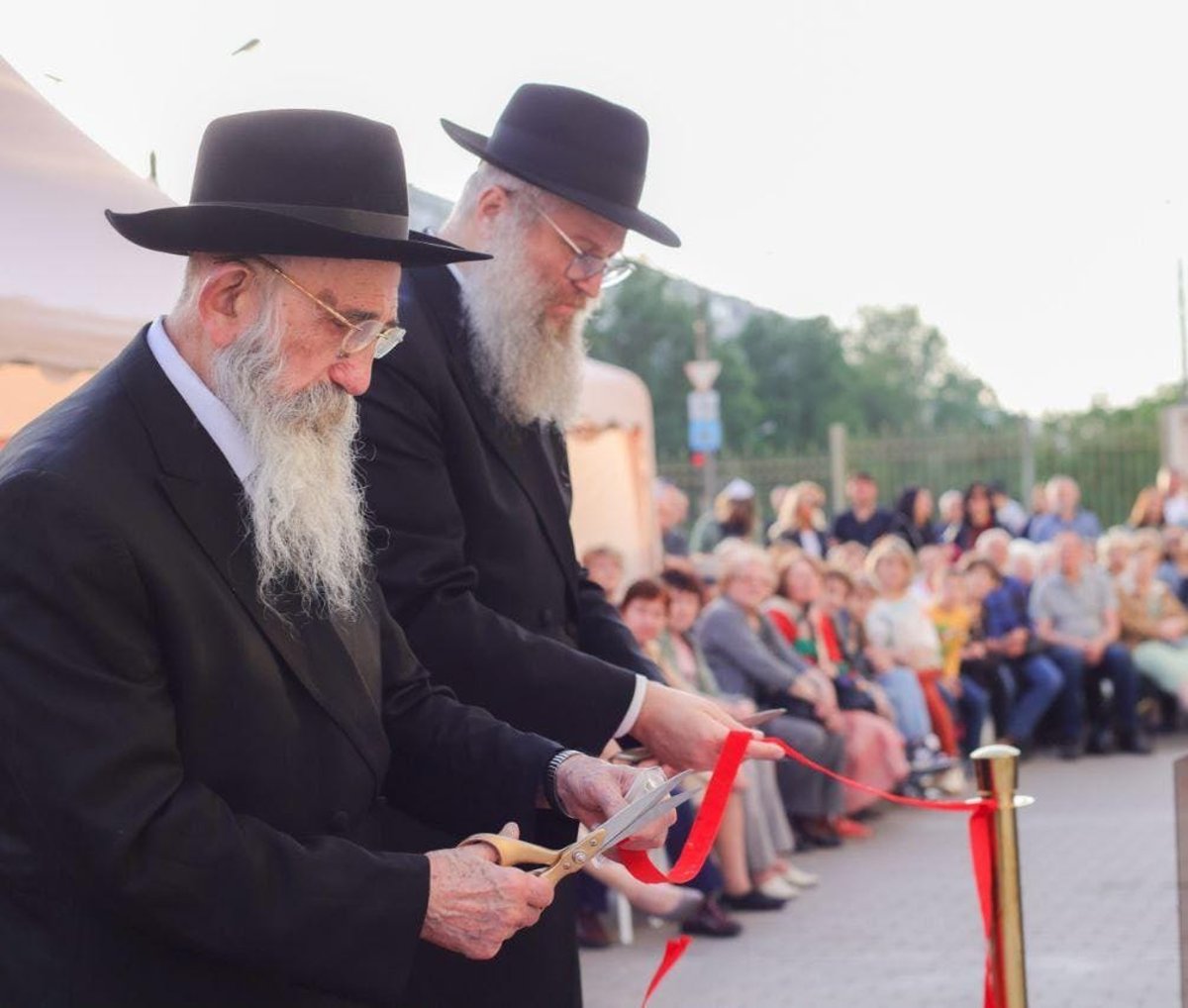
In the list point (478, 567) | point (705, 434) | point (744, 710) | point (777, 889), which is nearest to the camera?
point (478, 567)

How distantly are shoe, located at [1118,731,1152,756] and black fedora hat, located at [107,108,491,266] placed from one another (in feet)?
35.2

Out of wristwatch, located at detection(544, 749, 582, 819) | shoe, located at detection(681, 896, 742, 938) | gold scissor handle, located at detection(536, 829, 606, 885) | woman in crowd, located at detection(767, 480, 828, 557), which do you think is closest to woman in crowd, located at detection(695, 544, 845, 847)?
shoe, located at detection(681, 896, 742, 938)

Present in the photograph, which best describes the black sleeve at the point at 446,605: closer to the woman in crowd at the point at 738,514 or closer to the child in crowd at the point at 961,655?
the child in crowd at the point at 961,655

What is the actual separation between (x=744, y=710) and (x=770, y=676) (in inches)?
20.1

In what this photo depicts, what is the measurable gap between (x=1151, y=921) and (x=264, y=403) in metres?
5.99

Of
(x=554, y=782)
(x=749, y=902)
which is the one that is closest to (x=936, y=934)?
(x=749, y=902)

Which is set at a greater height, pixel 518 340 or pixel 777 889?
pixel 518 340

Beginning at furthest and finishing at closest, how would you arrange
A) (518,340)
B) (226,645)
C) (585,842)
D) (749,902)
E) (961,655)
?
(961,655), (749,902), (518,340), (585,842), (226,645)

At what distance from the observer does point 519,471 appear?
123 inches

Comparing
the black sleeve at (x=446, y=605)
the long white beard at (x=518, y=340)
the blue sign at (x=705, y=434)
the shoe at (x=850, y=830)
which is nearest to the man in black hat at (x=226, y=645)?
the black sleeve at (x=446, y=605)

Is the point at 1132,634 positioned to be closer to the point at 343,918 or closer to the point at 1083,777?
the point at 1083,777

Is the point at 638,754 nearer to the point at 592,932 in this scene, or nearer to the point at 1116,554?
the point at 592,932

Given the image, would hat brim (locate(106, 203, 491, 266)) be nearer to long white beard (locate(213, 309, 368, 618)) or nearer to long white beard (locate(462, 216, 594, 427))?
long white beard (locate(213, 309, 368, 618))

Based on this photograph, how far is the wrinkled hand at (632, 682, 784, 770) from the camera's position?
113 inches
